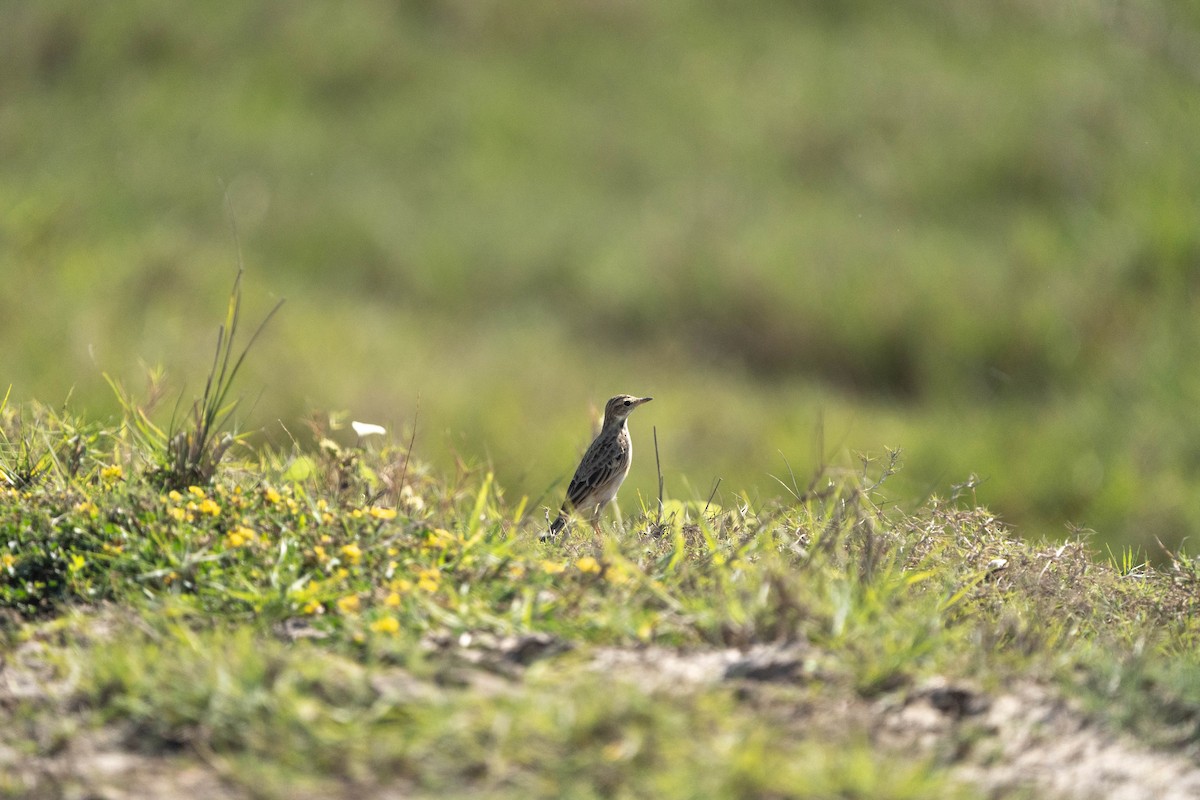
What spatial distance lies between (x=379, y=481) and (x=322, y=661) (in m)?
1.71

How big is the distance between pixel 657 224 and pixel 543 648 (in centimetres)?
1064

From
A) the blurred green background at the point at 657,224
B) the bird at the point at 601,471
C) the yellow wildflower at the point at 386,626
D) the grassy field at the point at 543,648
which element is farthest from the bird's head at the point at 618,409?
the yellow wildflower at the point at 386,626

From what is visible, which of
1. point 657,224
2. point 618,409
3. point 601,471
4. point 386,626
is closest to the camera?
point 386,626

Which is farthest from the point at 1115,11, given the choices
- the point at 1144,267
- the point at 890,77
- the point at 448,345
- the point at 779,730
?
the point at 779,730

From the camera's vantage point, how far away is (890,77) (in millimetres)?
16375

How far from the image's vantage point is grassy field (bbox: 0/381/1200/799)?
380cm

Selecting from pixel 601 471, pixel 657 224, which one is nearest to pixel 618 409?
pixel 601 471

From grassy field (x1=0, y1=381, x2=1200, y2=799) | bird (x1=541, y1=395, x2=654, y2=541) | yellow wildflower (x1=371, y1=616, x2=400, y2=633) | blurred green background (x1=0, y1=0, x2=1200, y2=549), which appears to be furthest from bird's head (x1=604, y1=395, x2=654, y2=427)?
yellow wildflower (x1=371, y1=616, x2=400, y2=633)

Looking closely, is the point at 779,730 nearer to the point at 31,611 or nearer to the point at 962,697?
the point at 962,697

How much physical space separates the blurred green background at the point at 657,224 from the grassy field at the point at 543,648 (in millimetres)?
4997

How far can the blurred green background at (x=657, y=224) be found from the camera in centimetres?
1189

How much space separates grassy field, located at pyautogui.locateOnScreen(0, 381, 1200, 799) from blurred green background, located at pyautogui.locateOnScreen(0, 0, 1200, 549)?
5.00 metres

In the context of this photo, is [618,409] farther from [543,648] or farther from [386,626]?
[386,626]

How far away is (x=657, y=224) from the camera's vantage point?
14.7 metres
